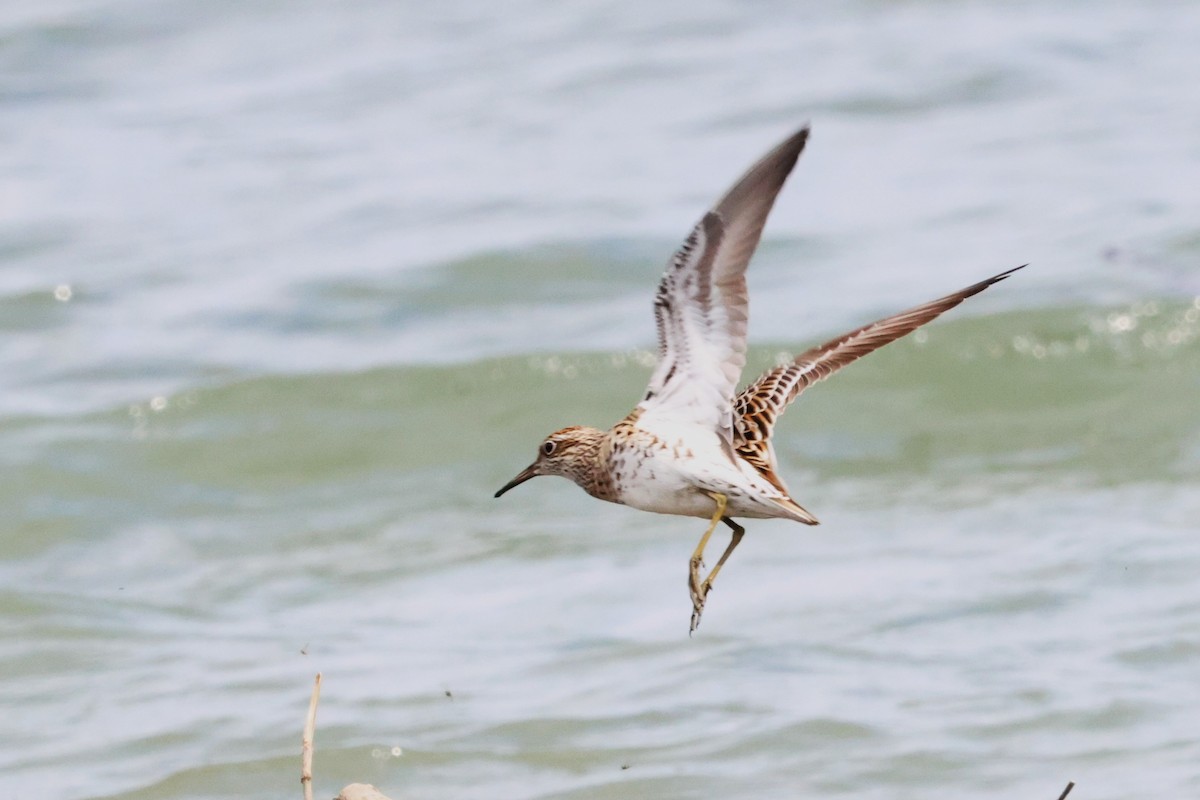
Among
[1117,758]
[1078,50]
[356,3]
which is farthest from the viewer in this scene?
[356,3]

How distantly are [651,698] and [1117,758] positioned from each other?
2153 millimetres

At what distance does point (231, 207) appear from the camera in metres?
17.8

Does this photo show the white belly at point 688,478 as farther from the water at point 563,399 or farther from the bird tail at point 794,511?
the water at point 563,399

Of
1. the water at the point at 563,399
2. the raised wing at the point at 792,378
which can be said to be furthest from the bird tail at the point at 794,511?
the water at the point at 563,399

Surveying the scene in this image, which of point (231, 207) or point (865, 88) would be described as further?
point (865, 88)

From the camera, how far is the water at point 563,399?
29.9 ft

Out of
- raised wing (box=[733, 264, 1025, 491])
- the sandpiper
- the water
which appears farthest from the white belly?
the water

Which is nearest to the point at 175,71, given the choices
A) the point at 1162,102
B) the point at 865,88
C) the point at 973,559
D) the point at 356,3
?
the point at 356,3

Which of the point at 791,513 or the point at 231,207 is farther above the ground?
the point at 791,513

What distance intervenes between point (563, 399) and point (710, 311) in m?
8.54

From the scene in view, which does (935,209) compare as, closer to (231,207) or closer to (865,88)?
(865,88)

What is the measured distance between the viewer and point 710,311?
5.91 m

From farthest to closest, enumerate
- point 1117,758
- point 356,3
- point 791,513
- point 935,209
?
point 356,3
point 935,209
point 1117,758
point 791,513

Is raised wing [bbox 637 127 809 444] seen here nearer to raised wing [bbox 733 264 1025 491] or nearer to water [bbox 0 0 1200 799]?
raised wing [bbox 733 264 1025 491]
